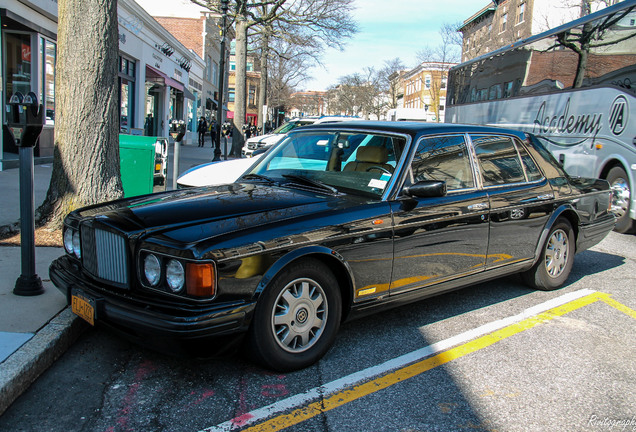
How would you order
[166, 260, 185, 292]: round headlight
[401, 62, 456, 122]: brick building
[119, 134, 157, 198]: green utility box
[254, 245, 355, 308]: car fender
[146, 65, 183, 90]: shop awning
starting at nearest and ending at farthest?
[166, 260, 185, 292]: round headlight < [254, 245, 355, 308]: car fender < [119, 134, 157, 198]: green utility box < [146, 65, 183, 90]: shop awning < [401, 62, 456, 122]: brick building

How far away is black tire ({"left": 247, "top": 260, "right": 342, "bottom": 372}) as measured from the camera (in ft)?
10.4

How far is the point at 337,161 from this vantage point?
442 cm

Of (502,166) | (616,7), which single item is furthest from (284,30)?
(502,166)

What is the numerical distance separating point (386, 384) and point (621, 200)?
752 cm

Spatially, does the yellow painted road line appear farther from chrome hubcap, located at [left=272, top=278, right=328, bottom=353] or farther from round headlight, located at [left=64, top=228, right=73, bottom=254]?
round headlight, located at [left=64, top=228, right=73, bottom=254]

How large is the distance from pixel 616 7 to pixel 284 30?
18.5 m

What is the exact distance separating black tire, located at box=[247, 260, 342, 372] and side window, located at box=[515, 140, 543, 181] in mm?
2612

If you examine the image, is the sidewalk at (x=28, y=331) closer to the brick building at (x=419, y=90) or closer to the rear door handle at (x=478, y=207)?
the rear door handle at (x=478, y=207)

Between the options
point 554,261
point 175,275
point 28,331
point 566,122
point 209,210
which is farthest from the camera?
point 566,122

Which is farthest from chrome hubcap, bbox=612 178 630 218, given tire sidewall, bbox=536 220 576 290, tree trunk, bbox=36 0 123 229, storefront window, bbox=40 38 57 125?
storefront window, bbox=40 38 57 125

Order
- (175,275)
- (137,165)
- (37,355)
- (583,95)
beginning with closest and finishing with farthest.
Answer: (175,275) → (37,355) → (137,165) → (583,95)

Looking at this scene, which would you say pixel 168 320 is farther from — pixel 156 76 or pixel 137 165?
pixel 156 76

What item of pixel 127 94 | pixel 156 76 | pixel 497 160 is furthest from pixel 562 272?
pixel 156 76

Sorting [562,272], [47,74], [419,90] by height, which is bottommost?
[562,272]
